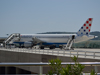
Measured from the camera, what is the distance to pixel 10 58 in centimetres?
3478

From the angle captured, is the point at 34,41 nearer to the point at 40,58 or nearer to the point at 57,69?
the point at 40,58

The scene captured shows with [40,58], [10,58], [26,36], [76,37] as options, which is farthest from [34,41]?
[40,58]

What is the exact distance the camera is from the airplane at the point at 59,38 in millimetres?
45594

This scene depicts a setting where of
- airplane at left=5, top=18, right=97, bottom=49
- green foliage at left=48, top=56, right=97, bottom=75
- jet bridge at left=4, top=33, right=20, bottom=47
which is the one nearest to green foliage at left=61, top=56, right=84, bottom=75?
green foliage at left=48, top=56, right=97, bottom=75

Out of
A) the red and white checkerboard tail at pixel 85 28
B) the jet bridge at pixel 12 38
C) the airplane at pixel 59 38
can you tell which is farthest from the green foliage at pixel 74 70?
the jet bridge at pixel 12 38

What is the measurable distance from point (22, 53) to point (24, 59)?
2.00 metres

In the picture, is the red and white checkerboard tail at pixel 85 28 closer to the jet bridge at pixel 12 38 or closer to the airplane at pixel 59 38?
the airplane at pixel 59 38

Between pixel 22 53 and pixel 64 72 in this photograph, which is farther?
pixel 22 53

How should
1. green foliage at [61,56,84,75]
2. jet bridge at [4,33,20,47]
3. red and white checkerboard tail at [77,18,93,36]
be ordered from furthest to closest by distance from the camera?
jet bridge at [4,33,20,47] → red and white checkerboard tail at [77,18,93,36] → green foliage at [61,56,84,75]

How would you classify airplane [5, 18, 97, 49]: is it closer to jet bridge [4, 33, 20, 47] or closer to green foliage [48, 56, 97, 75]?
jet bridge [4, 33, 20, 47]

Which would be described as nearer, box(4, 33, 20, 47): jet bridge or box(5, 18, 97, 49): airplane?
box(5, 18, 97, 49): airplane

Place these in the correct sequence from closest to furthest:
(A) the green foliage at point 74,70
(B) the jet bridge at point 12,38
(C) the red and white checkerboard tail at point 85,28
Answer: (A) the green foliage at point 74,70, (C) the red and white checkerboard tail at point 85,28, (B) the jet bridge at point 12,38

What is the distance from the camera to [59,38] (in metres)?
47.9

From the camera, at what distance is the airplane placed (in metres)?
45.6
